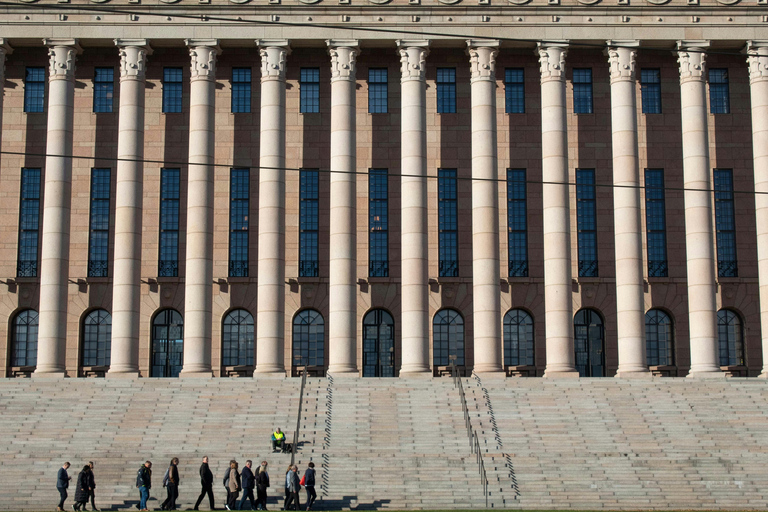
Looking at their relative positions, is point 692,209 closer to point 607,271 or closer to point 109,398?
point 607,271

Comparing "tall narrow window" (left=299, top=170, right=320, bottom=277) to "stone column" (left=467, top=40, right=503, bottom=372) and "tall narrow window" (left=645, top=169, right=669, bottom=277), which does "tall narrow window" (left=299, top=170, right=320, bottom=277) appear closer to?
"stone column" (left=467, top=40, right=503, bottom=372)

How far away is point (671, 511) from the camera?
3878 centimetres

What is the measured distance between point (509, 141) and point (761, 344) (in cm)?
1482

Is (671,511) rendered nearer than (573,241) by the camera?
Yes

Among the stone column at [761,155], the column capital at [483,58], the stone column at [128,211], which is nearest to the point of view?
the stone column at [128,211]

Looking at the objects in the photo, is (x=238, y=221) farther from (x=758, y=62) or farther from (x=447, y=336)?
(x=758, y=62)

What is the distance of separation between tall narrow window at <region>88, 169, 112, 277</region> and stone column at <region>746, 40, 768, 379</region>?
29.3 m

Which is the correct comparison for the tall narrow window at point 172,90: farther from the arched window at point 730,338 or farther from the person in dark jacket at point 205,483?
the arched window at point 730,338

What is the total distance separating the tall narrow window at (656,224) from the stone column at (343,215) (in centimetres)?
1400

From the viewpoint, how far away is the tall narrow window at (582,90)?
203 ft

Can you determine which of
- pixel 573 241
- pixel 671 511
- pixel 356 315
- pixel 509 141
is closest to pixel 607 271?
pixel 573 241

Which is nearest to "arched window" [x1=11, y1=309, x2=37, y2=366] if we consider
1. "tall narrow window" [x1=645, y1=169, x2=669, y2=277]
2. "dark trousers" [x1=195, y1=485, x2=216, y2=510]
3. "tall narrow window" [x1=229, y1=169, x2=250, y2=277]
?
"tall narrow window" [x1=229, y1=169, x2=250, y2=277]

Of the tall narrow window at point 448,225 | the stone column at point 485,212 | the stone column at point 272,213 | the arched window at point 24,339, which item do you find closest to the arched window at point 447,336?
the tall narrow window at point 448,225

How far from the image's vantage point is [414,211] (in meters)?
56.9
